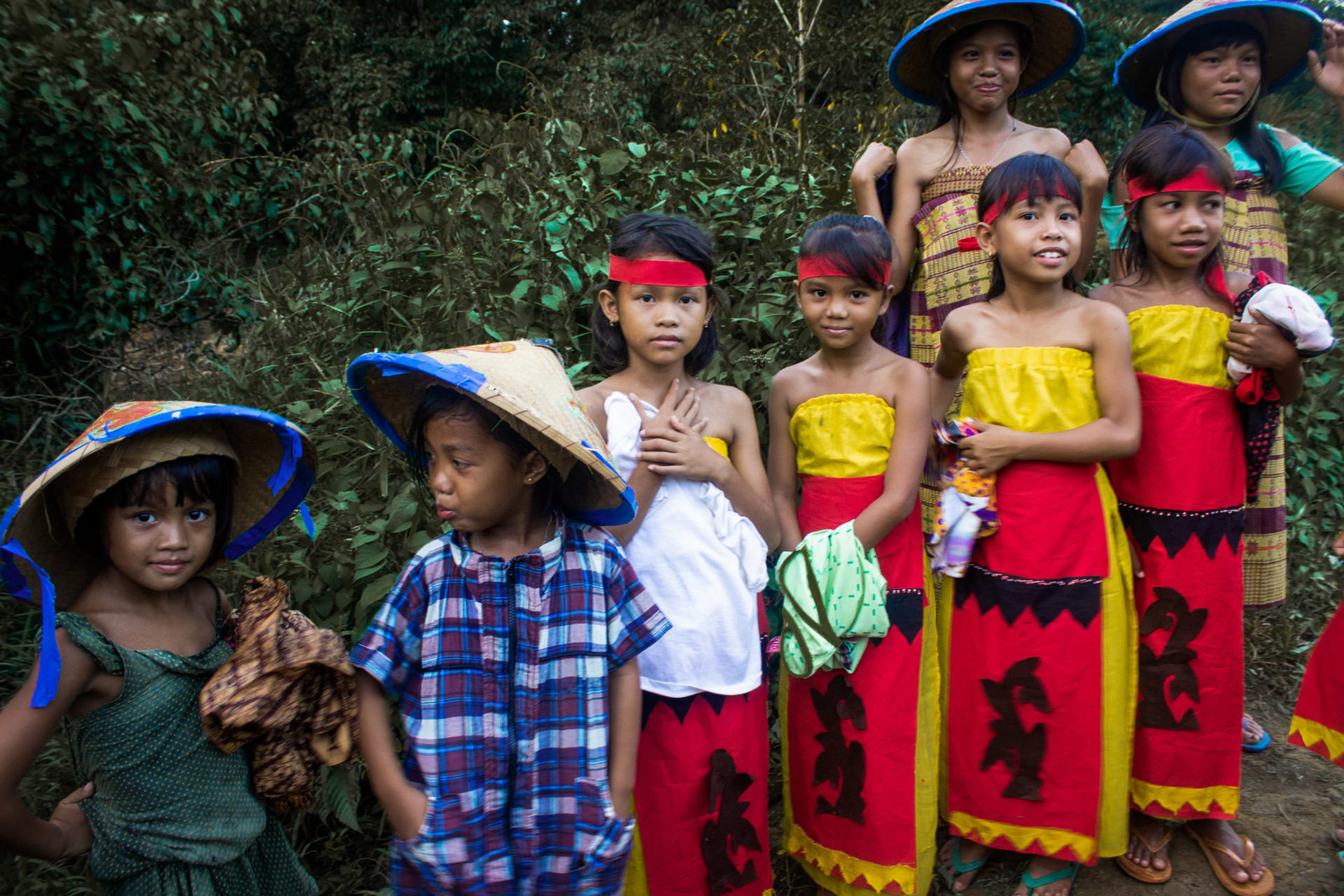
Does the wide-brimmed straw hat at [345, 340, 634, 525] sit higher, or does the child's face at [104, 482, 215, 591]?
the wide-brimmed straw hat at [345, 340, 634, 525]

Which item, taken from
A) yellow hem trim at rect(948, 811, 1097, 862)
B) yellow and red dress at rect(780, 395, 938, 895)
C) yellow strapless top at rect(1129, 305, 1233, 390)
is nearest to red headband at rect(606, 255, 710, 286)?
yellow and red dress at rect(780, 395, 938, 895)

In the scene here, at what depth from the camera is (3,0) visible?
11.4 ft

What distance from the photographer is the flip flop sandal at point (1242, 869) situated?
218 cm

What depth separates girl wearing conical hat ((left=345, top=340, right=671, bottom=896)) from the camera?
1.42 metres

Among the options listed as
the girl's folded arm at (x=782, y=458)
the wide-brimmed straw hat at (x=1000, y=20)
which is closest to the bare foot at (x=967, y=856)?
the girl's folded arm at (x=782, y=458)

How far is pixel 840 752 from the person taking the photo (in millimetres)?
2059

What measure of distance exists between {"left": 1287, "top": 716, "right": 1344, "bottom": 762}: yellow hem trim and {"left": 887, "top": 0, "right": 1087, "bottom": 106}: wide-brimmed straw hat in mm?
2045

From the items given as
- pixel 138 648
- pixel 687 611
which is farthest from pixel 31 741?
pixel 687 611

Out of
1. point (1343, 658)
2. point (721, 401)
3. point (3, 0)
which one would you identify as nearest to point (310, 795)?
point (721, 401)

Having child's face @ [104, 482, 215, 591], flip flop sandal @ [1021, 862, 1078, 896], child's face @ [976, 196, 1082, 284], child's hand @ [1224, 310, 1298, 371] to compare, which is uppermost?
child's face @ [976, 196, 1082, 284]

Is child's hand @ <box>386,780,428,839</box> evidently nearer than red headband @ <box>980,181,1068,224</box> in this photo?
Yes

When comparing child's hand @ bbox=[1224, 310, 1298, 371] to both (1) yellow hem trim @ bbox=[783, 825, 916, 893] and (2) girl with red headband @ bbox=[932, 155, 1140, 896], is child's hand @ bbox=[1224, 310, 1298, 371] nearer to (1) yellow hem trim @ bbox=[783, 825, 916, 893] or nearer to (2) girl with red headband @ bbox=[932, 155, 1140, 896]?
(2) girl with red headband @ bbox=[932, 155, 1140, 896]

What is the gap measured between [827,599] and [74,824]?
59.0 inches

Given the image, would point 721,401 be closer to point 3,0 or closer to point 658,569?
point 658,569
